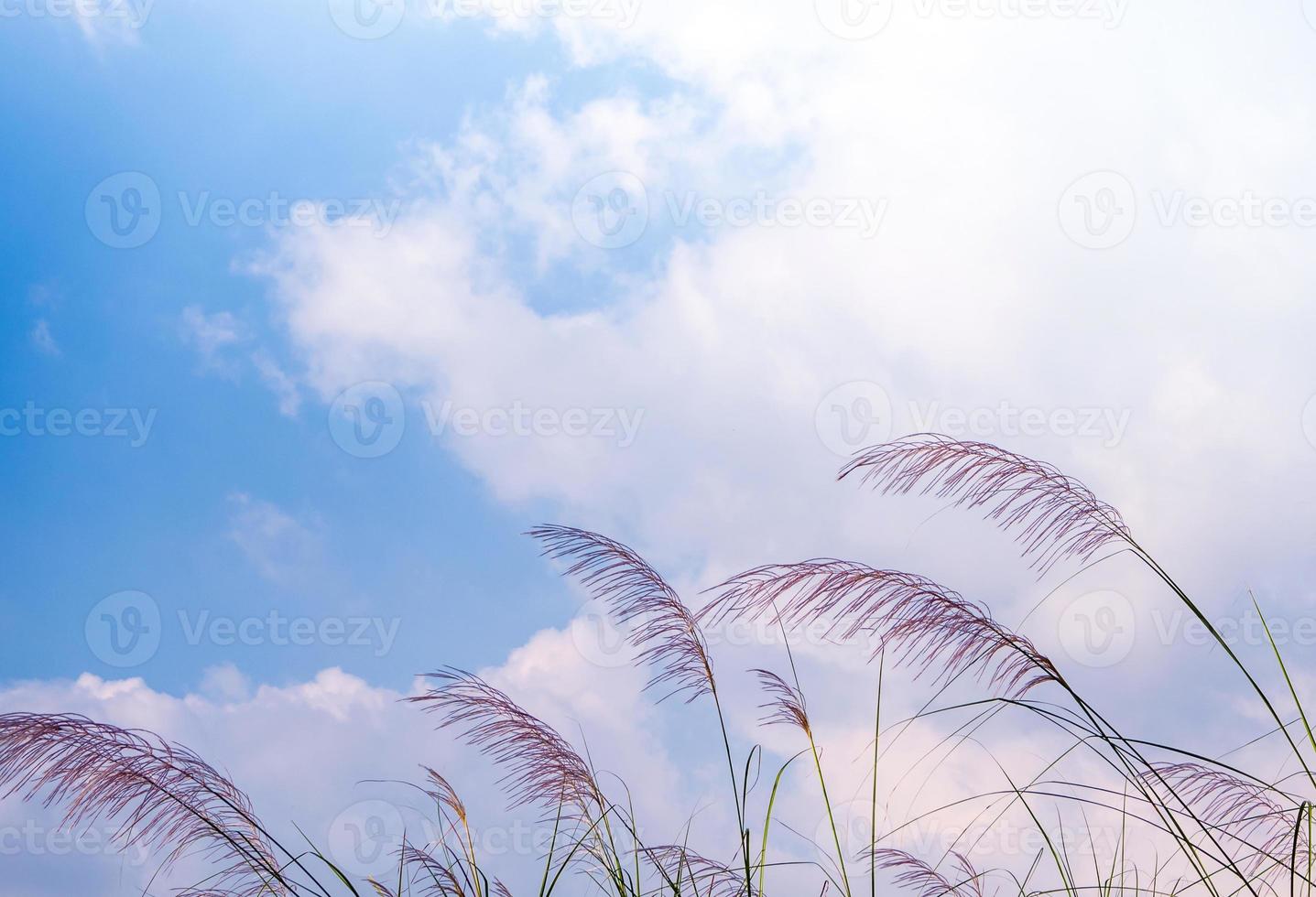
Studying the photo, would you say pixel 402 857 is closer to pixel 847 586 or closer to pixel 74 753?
pixel 74 753

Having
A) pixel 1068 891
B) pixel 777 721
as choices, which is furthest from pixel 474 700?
pixel 1068 891

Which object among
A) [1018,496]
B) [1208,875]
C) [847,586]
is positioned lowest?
[1208,875]

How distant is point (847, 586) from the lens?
246 centimetres

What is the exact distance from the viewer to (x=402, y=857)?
Result: 3.25m

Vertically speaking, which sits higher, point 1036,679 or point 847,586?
point 847,586

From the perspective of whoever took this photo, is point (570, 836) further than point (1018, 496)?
Yes

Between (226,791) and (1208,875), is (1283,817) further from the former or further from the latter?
(226,791)

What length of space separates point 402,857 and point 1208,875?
2240mm

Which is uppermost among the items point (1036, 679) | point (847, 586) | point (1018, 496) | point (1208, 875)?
point (1018, 496)

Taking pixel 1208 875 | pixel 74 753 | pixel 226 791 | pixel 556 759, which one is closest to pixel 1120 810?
pixel 1208 875

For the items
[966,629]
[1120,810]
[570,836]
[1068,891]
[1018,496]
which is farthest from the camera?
[570,836]

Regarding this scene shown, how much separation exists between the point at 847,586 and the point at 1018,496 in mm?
496

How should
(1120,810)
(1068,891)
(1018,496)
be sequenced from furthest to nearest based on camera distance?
(1068,891)
(1120,810)
(1018,496)

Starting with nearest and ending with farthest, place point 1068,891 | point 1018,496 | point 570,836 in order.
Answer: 1. point 1018,496
2. point 1068,891
3. point 570,836
